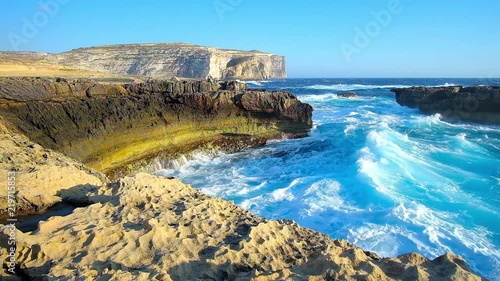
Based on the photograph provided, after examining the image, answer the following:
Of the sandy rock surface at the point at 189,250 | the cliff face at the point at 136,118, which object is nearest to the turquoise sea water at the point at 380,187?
the cliff face at the point at 136,118

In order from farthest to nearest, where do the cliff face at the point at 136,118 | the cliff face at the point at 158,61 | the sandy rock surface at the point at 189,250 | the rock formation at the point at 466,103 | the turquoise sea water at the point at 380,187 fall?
the cliff face at the point at 158,61 → the rock formation at the point at 466,103 → the cliff face at the point at 136,118 → the turquoise sea water at the point at 380,187 → the sandy rock surface at the point at 189,250

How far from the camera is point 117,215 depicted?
17.5ft

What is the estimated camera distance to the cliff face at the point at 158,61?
2825 inches

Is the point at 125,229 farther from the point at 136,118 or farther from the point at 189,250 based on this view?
the point at 136,118

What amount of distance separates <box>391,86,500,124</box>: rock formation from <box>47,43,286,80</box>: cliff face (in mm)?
52270

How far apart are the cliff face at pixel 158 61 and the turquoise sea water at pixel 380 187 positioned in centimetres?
5814

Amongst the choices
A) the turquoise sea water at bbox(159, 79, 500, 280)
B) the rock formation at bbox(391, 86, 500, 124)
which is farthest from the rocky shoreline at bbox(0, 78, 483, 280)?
the rock formation at bbox(391, 86, 500, 124)

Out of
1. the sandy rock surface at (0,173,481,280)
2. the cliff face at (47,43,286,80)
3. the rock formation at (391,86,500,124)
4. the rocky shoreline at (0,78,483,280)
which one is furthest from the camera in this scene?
the cliff face at (47,43,286,80)

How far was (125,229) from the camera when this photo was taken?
474 cm

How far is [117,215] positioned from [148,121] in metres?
10.8

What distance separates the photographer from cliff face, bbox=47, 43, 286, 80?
71.8m

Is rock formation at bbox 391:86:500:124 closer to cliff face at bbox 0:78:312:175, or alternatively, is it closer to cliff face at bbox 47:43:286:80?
cliff face at bbox 0:78:312:175

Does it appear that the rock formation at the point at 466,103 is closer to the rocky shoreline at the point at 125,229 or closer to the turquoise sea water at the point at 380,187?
the turquoise sea water at the point at 380,187

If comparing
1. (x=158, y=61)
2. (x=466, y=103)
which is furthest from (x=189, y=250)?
(x=158, y=61)
